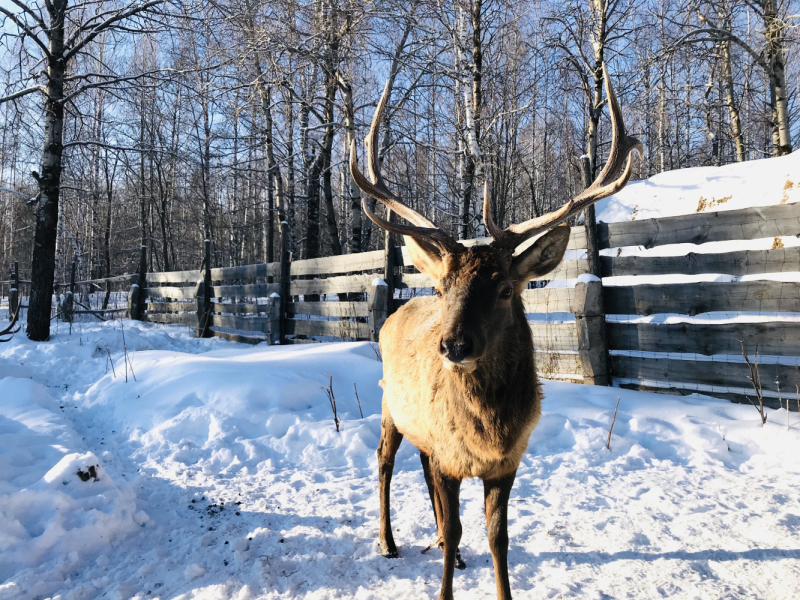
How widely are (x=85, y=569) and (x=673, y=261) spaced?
552cm

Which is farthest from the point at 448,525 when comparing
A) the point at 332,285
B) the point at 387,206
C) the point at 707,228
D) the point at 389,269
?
the point at 332,285

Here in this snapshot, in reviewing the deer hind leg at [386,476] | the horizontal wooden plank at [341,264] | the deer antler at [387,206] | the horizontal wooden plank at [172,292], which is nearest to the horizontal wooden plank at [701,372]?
the deer hind leg at [386,476]

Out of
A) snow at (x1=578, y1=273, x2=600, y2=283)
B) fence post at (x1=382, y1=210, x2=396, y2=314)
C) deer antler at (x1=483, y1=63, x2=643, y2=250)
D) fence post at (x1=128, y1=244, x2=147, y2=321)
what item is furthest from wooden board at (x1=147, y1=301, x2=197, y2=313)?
deer antler at (x1=483, y1=63, x2=643, y2=250)

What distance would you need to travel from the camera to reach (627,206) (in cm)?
895

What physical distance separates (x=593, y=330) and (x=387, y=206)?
11.5 ft

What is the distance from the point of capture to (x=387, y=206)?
104 inches

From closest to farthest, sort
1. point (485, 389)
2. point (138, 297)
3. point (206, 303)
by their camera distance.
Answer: point (485, 389)
point (206, 303)
point (138, 297)

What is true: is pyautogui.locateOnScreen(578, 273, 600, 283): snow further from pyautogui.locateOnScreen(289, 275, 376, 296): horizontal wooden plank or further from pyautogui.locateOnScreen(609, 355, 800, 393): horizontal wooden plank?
pyautogui.locateOnScreen(289, 275, 376, 296): horizontal wooden plank

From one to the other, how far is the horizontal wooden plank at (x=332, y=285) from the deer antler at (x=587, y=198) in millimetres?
4994

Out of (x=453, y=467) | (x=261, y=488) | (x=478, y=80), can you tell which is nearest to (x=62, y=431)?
(x=261, y=488)

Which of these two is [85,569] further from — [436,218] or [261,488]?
[436,218]

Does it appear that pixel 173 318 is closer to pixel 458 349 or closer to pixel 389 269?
pixel 389 269

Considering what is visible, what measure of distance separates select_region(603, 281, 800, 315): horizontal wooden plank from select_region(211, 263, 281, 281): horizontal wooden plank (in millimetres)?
6736

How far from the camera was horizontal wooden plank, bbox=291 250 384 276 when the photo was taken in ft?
24.1
